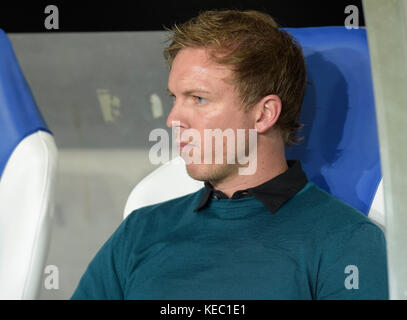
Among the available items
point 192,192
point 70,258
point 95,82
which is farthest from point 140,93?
point 192,192

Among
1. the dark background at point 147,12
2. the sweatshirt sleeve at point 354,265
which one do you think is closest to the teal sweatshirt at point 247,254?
the sweatshirt sleeve at point 354,265

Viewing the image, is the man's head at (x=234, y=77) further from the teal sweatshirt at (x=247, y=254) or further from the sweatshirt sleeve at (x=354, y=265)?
the sweatshirt sleeve at (x=354, y=265)

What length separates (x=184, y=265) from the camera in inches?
35.3

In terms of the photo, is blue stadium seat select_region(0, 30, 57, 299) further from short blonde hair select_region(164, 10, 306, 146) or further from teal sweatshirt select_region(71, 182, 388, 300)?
short blonde hair select_region(164, 10, 306, 146)

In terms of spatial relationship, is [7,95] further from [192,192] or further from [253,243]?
[253,243]

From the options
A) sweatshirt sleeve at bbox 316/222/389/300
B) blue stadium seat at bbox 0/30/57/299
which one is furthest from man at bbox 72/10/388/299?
blue stadium seat at bbox 0/30/57/299

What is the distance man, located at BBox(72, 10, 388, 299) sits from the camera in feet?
2.74

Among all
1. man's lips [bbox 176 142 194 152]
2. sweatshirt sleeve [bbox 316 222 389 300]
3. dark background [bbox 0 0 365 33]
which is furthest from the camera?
dark background [bbox 0 0 365 33]

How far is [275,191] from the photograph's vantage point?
3.06 ft

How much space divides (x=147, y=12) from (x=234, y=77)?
16.3 inches

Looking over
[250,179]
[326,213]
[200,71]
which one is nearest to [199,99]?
[200,71]

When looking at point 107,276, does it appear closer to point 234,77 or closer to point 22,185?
point 22,185

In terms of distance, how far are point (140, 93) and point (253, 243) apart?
0.87 meters

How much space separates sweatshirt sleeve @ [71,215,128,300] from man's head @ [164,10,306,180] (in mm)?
191
